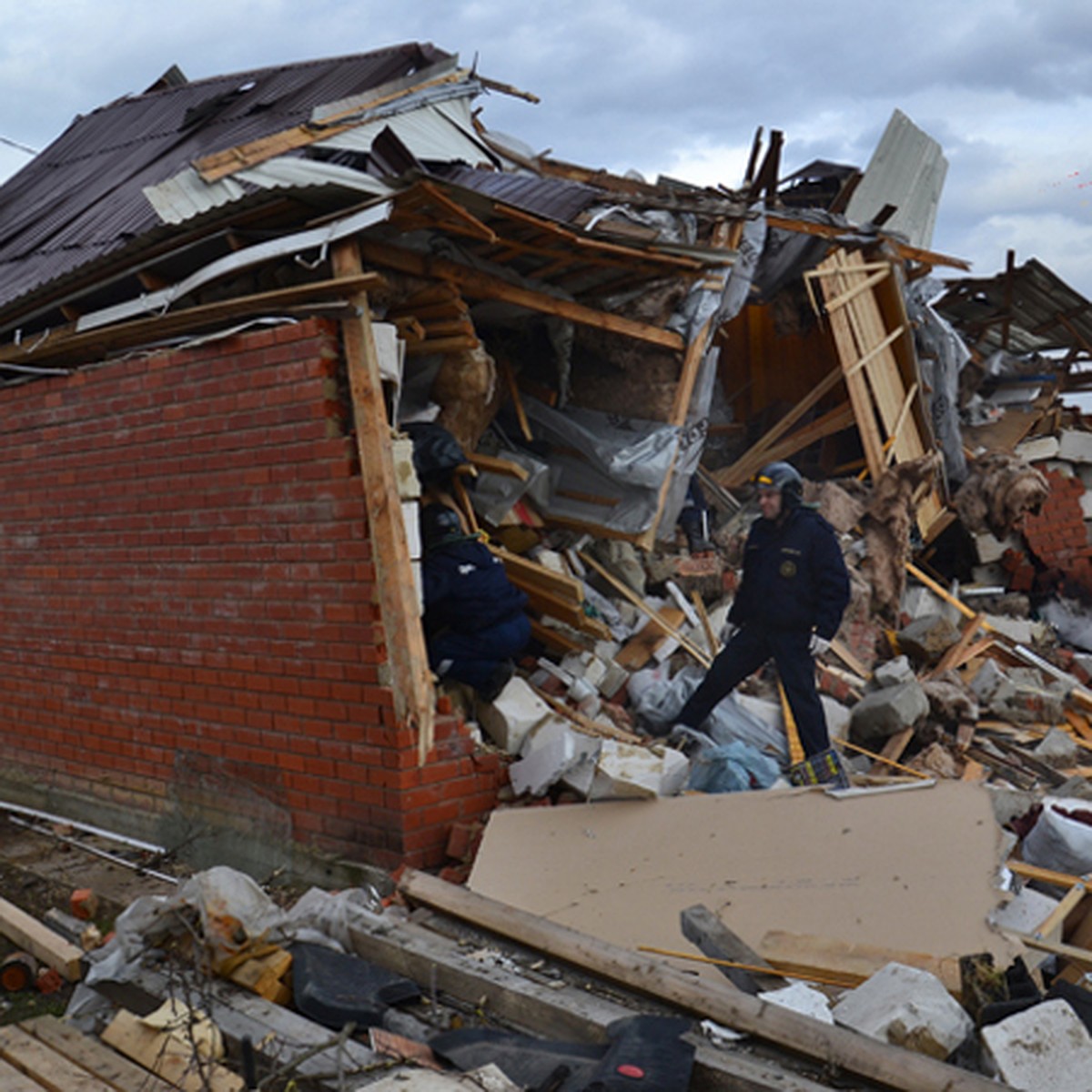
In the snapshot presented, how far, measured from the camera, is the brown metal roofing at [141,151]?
21.5 ft

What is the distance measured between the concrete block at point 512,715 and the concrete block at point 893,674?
295 cm

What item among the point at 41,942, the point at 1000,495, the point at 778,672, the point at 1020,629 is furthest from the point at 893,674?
the point at 41,942

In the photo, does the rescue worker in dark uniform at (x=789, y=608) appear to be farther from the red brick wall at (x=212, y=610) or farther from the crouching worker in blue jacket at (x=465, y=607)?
the red brick wall at (x=212, y=610)

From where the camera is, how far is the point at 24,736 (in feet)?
23.7

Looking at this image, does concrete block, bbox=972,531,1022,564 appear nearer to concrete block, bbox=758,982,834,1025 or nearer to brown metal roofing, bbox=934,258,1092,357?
brown metal roofing, bbox=934,258,1092,357

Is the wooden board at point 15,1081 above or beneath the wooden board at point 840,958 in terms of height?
beneath

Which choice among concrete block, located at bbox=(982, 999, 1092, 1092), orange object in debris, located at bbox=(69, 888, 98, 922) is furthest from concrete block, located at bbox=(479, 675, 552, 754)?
concrete block, located at bbox=(982, 999, 1092, 1092)

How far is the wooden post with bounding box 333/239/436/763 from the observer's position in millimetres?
4699

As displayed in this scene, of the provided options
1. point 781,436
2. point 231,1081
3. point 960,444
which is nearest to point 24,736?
point 231,1081

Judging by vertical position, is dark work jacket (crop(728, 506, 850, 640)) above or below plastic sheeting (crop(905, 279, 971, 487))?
below

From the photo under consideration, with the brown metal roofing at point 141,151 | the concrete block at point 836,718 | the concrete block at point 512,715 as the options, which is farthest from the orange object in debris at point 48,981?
the concrete block at point 836,718

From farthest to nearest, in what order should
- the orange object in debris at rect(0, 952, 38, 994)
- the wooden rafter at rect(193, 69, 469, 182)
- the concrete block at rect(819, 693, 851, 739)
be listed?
the concrete block at rect(819, 693, 851, 739)
the wooden rafter at rect(193, 69, 469, 182)
the orange object in debris at rect(0, 952, 38, 994)

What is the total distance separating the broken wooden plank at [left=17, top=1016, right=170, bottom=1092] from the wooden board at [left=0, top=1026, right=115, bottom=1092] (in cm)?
2

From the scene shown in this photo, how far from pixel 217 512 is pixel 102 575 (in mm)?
1301
